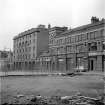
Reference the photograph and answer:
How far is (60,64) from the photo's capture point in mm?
55000

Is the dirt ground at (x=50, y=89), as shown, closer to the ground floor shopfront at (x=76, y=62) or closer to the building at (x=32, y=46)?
the ground floor shopfront at (x=76, y=62)

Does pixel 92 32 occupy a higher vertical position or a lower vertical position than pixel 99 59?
higher

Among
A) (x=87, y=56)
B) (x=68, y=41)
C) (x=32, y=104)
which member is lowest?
(x=32, y=104)

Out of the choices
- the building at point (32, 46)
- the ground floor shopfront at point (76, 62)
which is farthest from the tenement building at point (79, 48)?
the building at point (32, 46)

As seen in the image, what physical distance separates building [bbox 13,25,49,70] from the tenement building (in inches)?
248

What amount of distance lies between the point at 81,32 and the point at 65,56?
895 centimetres

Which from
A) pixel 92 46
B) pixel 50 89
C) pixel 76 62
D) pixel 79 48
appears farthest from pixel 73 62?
pixel 50 89

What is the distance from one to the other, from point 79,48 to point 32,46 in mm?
25880

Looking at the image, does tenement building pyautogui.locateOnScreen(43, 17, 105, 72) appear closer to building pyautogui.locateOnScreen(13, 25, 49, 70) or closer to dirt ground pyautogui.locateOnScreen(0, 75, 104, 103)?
building pyautogui.locateOnScreen(13, 25, 49, 70)

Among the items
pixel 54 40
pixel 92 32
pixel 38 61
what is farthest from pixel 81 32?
pixel 38 61

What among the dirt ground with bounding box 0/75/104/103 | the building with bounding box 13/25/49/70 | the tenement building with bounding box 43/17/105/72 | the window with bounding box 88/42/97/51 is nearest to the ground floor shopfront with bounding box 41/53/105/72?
the tenement building with bounding box 43/17/105/72

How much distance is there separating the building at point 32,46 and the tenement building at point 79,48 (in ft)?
20.7

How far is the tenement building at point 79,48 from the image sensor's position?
40938mm

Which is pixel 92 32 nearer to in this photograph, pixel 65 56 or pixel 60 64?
pixel 65 56
